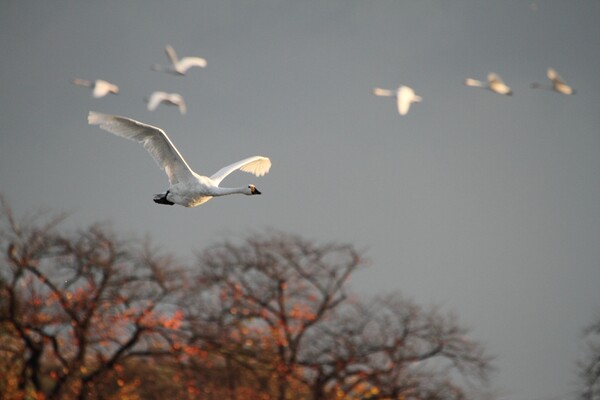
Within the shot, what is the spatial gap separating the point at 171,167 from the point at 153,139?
0.51 metres

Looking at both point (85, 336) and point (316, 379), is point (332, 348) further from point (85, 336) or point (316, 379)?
point (85, 336)

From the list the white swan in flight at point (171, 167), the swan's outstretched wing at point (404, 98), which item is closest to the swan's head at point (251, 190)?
the white swan in flight at point (171, 167)

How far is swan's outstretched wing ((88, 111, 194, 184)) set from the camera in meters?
16.2

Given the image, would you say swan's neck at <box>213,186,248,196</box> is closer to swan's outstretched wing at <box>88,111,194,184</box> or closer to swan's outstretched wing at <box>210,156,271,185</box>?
swan's outstretched wing at <box>88,111,194,184</box>

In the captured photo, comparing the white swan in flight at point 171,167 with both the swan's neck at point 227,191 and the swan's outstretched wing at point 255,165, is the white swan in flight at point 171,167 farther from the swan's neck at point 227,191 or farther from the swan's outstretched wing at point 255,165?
the swan's outstretched wing at point 255,165

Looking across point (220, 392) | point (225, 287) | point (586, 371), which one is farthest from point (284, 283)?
point (586, 371)

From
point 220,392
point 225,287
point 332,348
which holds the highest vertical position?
point 225,287

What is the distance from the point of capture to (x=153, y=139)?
55.0 ft

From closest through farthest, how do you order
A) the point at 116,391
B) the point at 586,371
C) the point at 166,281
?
the point at 586,371 → the point at 116,391 → the point at 166,281

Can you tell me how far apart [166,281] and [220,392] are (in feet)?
15.0

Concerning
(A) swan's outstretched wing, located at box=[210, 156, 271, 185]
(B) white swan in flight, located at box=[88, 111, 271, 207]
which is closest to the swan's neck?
(B) white swan in flight, located at box=[88, 111, 271, 207]

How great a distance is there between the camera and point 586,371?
28.2 meters

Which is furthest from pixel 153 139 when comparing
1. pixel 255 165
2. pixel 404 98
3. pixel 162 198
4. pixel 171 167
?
A: pixel 404 98

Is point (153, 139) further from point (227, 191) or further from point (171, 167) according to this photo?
point (227, 191)
